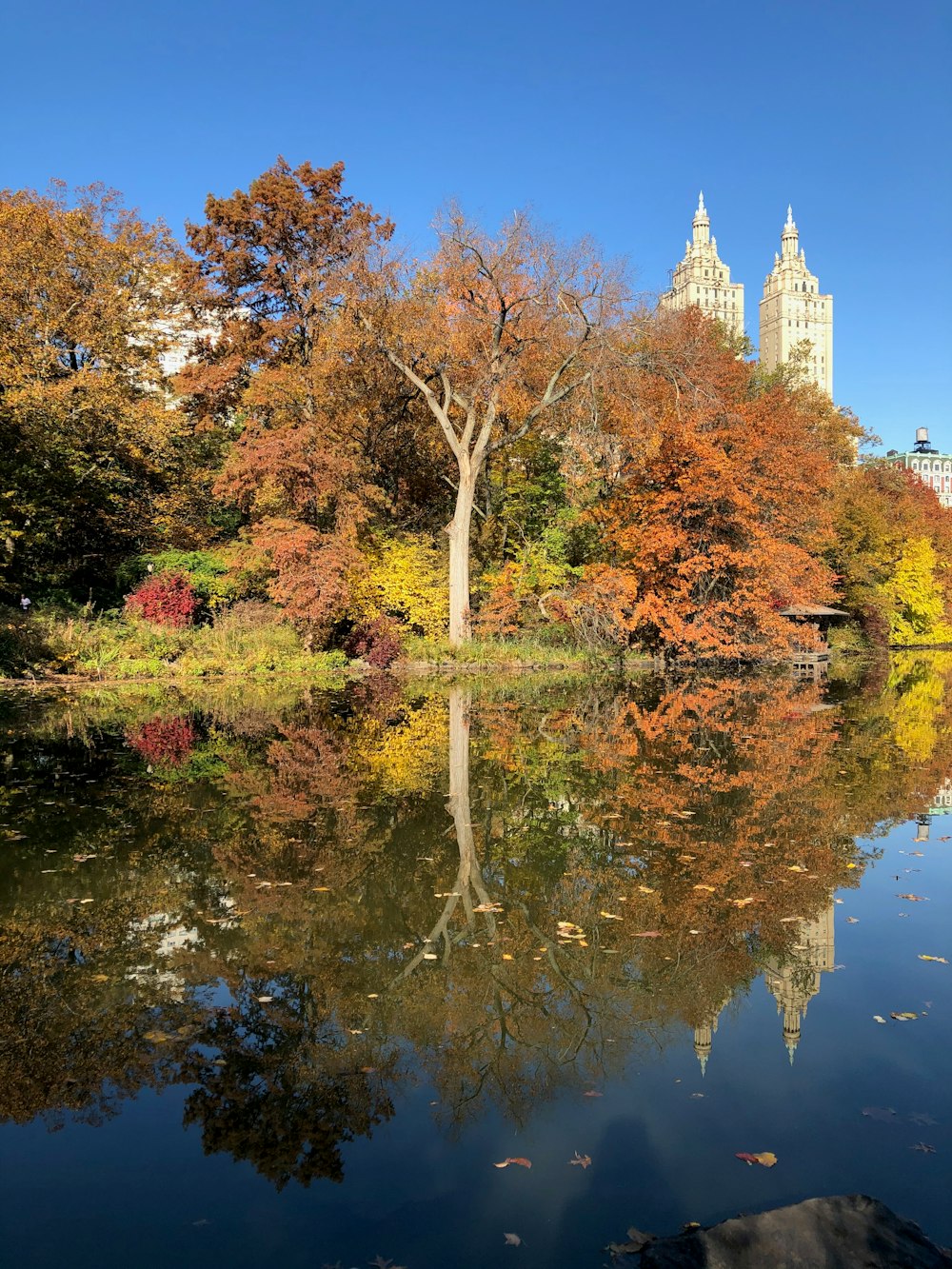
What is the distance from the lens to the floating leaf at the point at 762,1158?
3.06m

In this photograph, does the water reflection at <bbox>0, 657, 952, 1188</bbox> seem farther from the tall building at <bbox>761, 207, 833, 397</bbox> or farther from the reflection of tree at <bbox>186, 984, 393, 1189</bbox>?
the tall building at <bbox>761, 207, 833, 397</bbox>

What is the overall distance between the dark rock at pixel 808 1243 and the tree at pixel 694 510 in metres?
21.5

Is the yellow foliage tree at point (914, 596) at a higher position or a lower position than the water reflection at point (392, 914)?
higher

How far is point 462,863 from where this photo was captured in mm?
6281

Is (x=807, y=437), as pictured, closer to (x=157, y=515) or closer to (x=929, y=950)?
(x=157, y=515)

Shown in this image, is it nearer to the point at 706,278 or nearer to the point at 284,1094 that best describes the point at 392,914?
the point at 284,1094

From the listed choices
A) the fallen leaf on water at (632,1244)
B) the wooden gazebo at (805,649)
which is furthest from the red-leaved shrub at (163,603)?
the fallen leaf on water at (632,1244)

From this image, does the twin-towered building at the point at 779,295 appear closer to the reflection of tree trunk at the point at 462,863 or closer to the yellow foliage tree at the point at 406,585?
the yellow foliage tree at the point at 406,585

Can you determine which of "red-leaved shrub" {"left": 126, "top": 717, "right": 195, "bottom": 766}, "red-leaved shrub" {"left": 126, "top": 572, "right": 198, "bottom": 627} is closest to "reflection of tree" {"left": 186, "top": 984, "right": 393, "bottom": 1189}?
"red-leaved shrub" {"left": 126, "top": 717, "right": 195, "bottom": 766}

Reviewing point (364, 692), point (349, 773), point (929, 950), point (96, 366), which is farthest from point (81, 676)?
point (929, 950)

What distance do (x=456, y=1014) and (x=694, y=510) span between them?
21357mm

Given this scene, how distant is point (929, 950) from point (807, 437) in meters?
32.6

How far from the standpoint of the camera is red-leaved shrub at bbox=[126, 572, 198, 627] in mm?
22016

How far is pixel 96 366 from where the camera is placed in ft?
84.0
